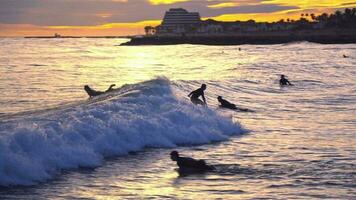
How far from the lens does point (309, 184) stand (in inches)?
448

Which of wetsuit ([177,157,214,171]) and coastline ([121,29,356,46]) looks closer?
wetsuit ([177,157,214,171])

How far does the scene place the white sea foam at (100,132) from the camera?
12086 millimetres

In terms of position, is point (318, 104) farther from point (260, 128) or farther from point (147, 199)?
point (147, 199)

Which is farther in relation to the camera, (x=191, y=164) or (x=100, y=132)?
(x=100, y=132)

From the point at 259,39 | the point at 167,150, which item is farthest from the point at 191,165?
the point at 259,39

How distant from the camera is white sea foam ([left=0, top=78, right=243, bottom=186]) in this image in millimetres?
12086

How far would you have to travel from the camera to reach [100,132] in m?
15.2

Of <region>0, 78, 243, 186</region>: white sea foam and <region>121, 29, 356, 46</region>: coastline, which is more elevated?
<region>121, 29, 356, 46</region>: coastline

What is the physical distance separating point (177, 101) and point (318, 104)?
8.29 metres

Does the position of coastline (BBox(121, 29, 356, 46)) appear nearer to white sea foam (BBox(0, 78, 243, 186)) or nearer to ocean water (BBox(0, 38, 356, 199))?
ocean water (BBox(0, 38, 356, 199))

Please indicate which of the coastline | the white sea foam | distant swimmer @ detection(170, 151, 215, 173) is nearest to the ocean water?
the white sea foam

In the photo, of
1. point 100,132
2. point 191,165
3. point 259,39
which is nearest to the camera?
point 191,165

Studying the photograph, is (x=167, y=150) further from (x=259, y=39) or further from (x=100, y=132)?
(x=259, y=39)

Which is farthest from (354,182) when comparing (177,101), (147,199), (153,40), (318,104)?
(153,40)
